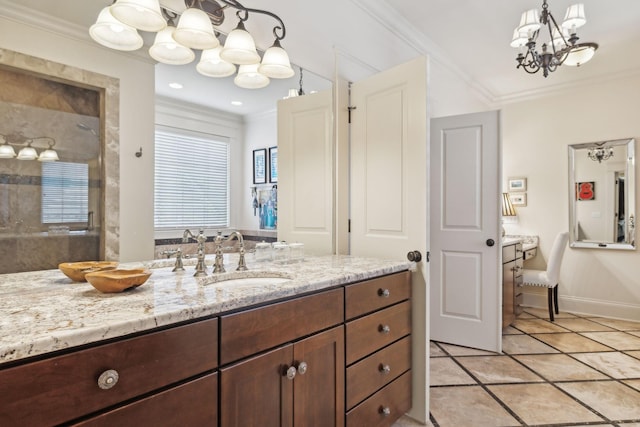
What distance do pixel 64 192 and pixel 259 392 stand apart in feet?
3.12

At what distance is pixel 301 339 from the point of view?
4.28 ft

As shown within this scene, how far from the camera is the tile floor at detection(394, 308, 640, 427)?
6.70 feet

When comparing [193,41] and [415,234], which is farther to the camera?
[415,234]

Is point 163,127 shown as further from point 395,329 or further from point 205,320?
point 395,329

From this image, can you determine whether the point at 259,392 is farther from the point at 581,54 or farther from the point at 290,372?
the point at 581,54

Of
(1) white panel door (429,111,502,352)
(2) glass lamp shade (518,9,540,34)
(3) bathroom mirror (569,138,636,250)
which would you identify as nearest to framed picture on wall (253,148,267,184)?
(1) white panel door (429,111,502,352)

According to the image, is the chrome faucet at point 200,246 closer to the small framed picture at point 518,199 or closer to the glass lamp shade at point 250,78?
the glass lamp shade at point 250,78

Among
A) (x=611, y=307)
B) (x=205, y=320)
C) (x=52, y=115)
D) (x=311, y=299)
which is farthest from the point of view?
(x=611, y=307)

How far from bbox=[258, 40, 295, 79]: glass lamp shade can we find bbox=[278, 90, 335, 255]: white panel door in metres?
0.20

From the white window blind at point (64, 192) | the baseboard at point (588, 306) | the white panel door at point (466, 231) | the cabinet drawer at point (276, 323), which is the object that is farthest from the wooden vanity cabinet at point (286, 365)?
the baseboard at point (588, 306)

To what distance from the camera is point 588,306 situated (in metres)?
4.14

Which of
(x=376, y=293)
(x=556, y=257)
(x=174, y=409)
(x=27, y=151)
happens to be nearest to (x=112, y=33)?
(x=27, y=151)

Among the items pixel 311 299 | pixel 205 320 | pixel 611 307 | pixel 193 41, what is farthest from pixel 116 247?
pixel 611 307

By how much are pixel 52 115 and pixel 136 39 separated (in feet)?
1.56
